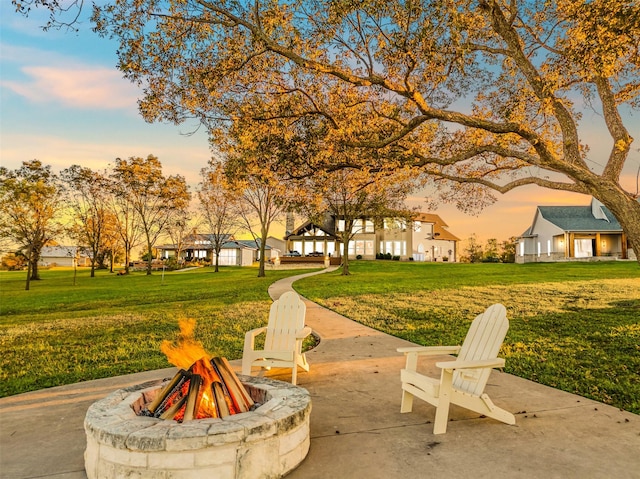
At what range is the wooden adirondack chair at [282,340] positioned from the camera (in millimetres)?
5691

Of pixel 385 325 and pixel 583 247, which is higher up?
pixel 583 247

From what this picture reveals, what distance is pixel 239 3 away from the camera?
7828mm

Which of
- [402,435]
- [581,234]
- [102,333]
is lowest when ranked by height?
[102,333]

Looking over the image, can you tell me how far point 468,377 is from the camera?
4.56 meters

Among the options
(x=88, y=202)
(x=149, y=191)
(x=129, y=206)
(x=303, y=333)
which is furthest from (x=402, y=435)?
(x=129, y=206)

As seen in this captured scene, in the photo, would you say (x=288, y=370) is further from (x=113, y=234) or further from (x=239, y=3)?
(x=113, y=234)

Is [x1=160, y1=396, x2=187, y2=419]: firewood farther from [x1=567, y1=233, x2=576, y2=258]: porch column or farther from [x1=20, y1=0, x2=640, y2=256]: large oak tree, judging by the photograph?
[x1=567, y1=233, x2=576, y2=258]: porch column

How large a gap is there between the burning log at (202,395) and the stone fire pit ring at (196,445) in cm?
17

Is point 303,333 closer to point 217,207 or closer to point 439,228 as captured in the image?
point 217,207

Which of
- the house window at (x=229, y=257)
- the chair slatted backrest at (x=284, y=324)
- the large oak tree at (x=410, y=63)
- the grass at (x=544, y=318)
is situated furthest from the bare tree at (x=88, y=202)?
the chair slatted backrest at (x=284, y=324)

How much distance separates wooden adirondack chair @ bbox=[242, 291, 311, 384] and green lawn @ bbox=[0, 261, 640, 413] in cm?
198

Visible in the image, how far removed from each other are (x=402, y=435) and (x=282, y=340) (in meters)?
2.56

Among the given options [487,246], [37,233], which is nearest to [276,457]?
[37,233]

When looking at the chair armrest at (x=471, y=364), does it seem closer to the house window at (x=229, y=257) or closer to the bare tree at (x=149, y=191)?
the bare tree at (x=149, y=191)
